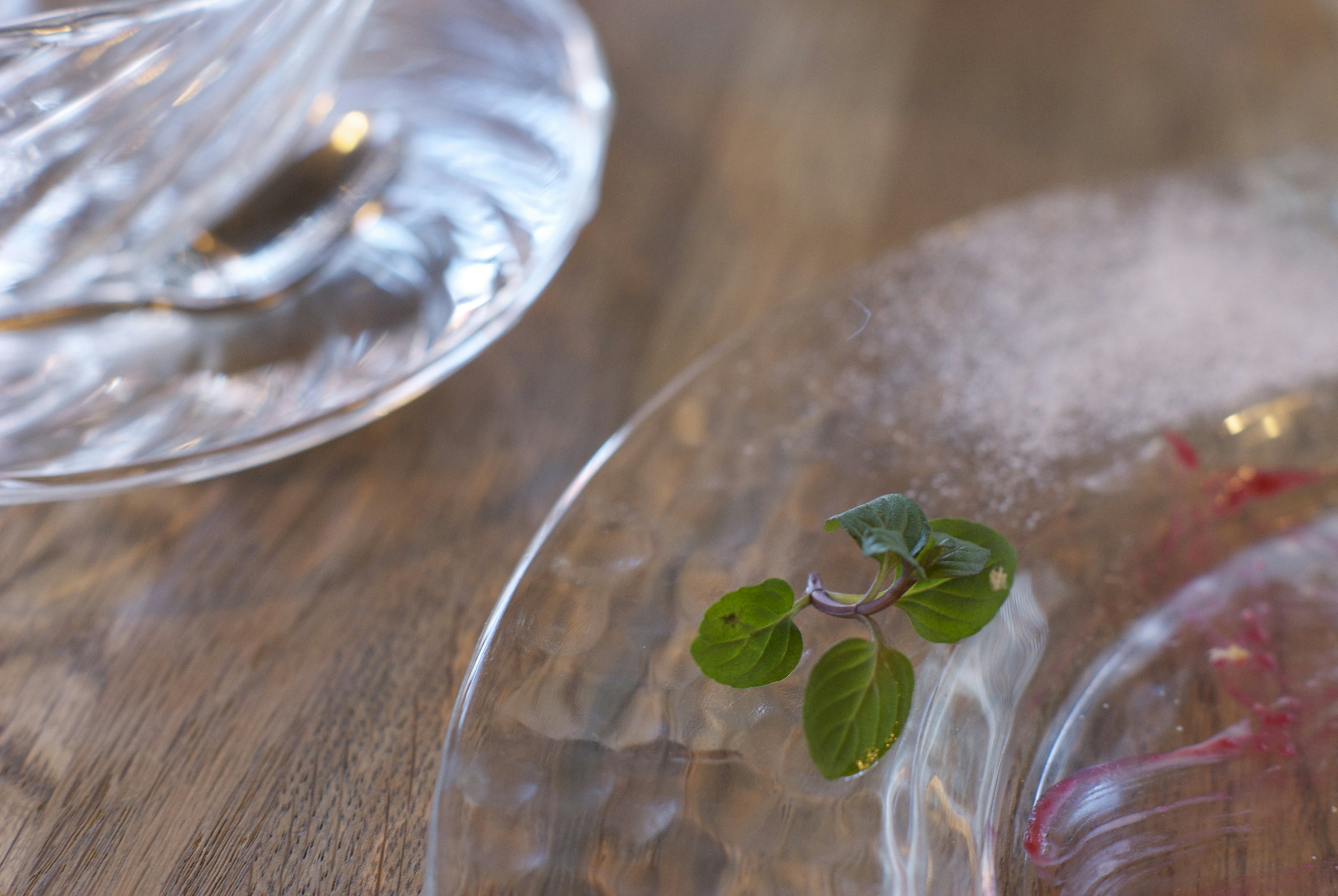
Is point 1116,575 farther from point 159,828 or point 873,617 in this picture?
point 159,828

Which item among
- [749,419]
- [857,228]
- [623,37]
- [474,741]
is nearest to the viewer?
[474,741]

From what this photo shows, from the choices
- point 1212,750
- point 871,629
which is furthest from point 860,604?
point 1212,750

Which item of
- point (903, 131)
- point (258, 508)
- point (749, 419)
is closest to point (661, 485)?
point (749, 419)

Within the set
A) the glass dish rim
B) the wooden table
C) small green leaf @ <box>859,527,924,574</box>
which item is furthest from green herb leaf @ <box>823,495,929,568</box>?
the glass dish rim

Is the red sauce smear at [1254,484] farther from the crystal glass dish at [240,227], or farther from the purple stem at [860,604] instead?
the crystal glass dish at [240,227]

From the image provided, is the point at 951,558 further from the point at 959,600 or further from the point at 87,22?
the point at 87,22

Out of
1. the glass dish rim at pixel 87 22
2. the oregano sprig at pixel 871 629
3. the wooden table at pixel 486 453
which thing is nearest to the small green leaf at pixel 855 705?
the oregano sprig at pixel 871 629
